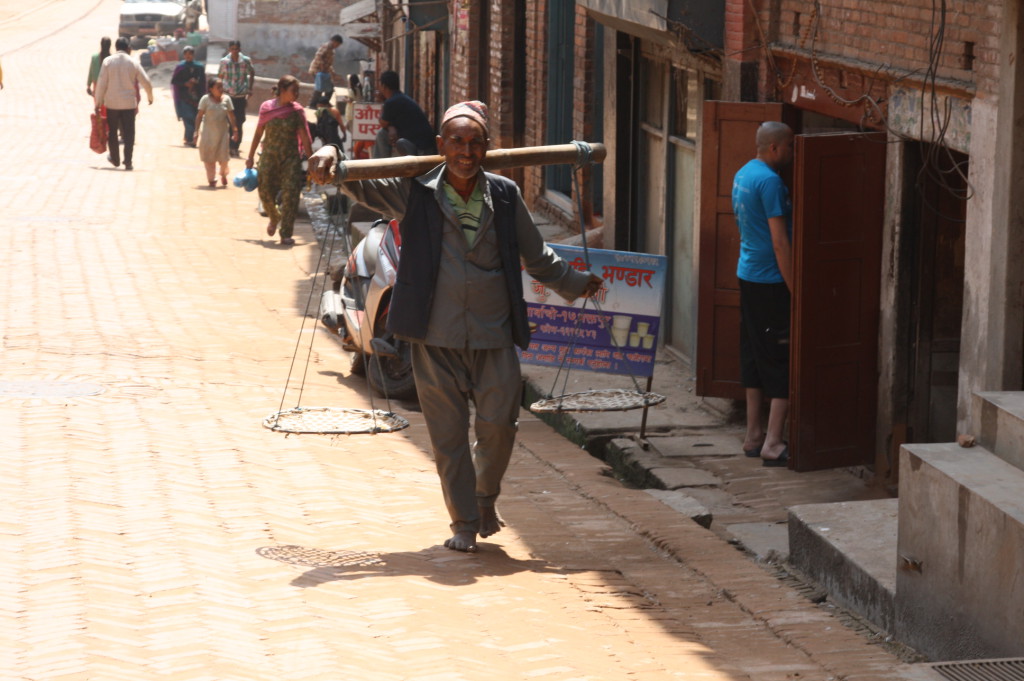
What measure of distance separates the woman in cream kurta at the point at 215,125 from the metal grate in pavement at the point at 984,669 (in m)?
18.9

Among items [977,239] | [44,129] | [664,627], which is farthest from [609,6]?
[44,129]

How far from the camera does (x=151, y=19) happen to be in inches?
1874

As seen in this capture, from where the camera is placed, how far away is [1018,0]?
273 inches

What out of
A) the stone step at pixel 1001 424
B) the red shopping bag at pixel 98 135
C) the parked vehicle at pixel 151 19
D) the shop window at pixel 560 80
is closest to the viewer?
the stone step at pixel 1001 424

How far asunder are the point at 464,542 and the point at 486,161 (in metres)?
1.64

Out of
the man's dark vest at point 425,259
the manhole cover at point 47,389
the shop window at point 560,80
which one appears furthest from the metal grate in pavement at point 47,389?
the shop window at point 560,80

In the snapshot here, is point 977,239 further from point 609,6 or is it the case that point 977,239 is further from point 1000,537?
point 609,6

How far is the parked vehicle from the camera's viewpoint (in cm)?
4756

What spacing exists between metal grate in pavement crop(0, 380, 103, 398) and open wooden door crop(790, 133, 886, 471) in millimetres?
4816

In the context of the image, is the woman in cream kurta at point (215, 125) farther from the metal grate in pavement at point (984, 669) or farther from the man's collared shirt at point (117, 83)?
the metal grate in pavement at point (984, 669)

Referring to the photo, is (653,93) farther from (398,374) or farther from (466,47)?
(466,47)

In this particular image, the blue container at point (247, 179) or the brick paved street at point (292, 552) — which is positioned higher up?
the blue container at point (247, 179)

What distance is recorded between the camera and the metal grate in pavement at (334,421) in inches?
→ 274

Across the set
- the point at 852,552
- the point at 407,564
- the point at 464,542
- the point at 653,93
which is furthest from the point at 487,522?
the point at 653,93
